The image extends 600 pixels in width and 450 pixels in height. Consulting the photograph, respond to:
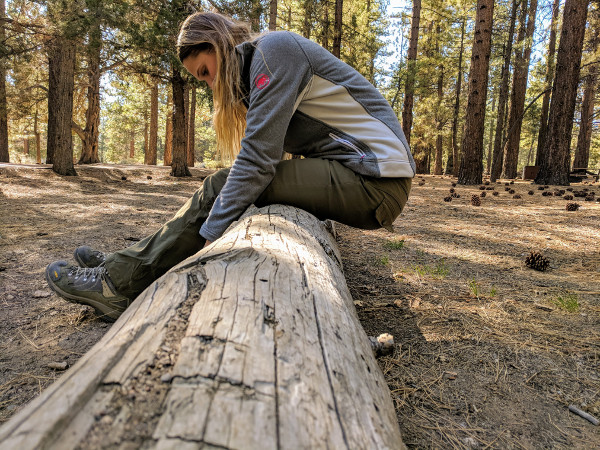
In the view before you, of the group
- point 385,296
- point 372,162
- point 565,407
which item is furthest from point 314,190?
point 565,407

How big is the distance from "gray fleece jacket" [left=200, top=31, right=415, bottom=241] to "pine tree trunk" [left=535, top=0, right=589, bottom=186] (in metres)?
10.1

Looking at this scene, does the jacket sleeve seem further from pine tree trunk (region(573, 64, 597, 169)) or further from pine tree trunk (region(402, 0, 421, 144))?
pine tree trunk (region(573, 64, 597, 169))

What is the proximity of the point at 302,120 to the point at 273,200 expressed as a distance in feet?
1.55

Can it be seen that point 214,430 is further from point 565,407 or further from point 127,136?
point 127,136

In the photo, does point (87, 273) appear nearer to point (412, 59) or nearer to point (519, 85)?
point (412, 59)

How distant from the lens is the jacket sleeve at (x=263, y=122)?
6.20 ft

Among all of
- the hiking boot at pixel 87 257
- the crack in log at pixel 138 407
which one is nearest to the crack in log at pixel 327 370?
the crack in log at pixel 138 407

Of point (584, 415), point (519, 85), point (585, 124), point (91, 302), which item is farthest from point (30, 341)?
point (585, 124)

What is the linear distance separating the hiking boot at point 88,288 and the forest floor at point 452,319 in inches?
6.0

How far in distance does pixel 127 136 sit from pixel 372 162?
42.0 meters

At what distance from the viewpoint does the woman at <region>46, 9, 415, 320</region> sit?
1.92 metres

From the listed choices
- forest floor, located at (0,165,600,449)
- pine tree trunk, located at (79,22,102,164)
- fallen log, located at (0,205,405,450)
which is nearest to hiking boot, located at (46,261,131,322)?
forest floor, located at (0,165,600,449)

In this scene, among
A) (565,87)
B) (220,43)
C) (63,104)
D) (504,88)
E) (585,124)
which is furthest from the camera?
(585,124)

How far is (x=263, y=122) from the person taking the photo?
6.18ft
